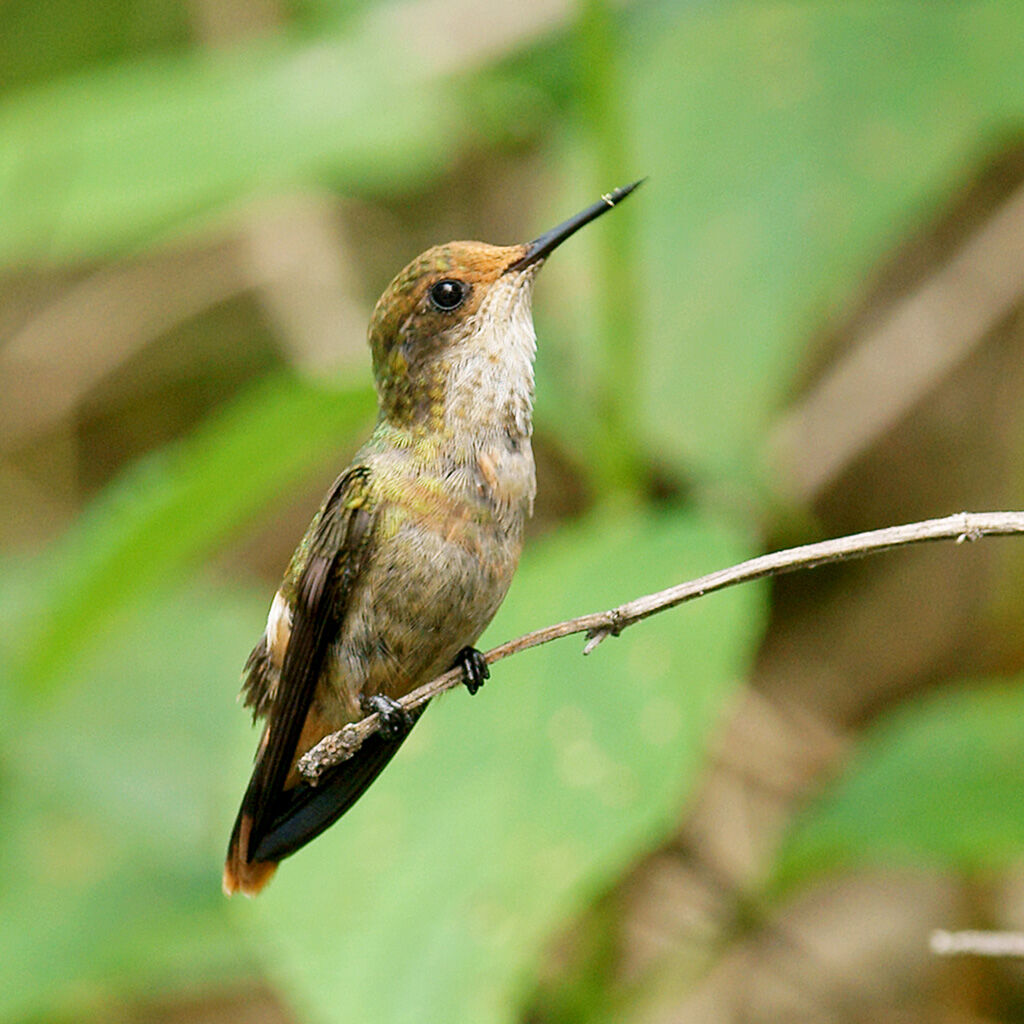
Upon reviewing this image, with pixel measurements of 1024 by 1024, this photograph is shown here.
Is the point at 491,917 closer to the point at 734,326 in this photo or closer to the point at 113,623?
the point at 113,623

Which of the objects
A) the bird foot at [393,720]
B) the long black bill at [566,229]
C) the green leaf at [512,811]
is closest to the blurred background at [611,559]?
the green leaf at [512,811]

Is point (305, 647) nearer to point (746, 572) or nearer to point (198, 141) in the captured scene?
point (746, 572)

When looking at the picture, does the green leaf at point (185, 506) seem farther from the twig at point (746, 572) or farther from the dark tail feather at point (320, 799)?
the twig at point (746, 572)

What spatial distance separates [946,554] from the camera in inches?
211

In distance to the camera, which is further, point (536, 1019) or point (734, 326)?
point (536, 1019)

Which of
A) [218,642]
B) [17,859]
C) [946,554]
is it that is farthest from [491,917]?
[946,554]

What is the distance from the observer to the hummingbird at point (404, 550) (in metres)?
1.39

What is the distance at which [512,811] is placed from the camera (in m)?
2.04

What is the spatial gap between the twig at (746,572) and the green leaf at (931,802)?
1.42 m

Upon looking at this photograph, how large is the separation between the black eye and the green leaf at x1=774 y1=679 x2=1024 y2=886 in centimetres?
140

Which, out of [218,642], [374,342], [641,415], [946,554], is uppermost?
[374,342]

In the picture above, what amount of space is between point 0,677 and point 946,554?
10.8 feet

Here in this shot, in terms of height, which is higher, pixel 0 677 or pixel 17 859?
pixel 0 677

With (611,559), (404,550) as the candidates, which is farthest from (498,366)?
(611,559)
